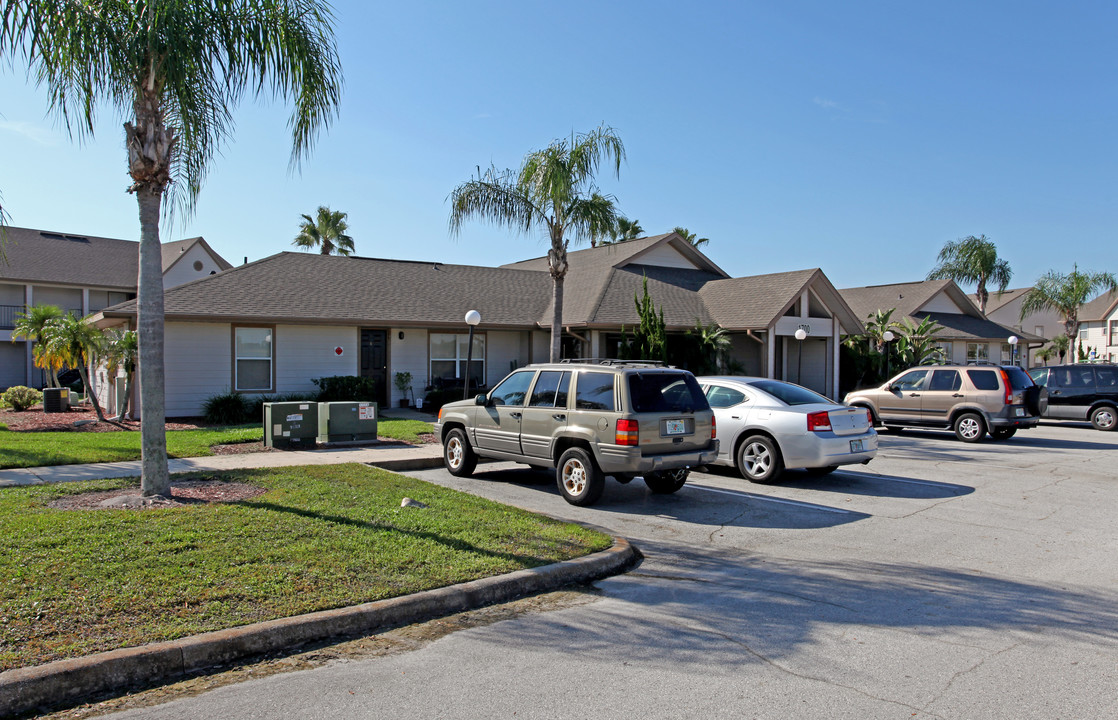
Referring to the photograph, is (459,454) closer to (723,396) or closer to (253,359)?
(723,396)

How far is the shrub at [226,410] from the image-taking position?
1808cm

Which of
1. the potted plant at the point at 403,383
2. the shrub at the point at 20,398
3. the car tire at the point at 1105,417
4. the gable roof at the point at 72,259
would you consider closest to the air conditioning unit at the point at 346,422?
the potted plant at the point at 403,383

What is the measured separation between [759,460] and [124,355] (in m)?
14.4

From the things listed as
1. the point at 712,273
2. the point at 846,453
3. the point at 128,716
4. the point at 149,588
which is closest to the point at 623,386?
the point at 846,453

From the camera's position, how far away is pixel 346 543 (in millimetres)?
6809

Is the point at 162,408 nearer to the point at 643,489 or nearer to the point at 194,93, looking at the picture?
the point at 194,93

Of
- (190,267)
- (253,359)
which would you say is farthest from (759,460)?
(190,267)

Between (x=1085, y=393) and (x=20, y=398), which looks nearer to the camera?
(x=1085, y=393)

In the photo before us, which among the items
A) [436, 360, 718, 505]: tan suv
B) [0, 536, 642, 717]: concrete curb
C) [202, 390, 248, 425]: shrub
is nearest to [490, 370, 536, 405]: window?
[436, 360, 718, 505]: tan suv

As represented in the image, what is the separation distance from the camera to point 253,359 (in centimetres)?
1959

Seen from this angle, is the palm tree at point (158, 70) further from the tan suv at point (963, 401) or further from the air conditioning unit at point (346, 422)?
the tan suv at point (963, 401)

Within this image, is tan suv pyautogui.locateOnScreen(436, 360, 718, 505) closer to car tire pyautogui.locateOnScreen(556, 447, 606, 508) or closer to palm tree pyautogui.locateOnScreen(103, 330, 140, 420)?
car tire pyautogui.locateOnScreen(556, 447, 606, 508)

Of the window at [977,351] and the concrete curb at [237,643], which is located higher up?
the window at [977,351]

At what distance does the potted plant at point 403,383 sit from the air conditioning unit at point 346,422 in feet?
23.9
